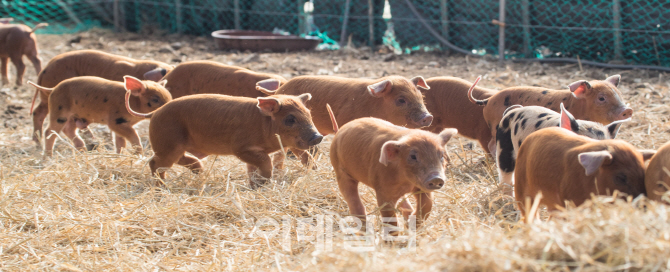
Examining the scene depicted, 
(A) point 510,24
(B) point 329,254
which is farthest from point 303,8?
(B) point 329,254

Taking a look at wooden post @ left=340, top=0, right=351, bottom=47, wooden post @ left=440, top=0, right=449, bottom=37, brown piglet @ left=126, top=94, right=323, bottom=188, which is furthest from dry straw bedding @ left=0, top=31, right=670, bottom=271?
wooden post @ left=340, top=0, right=351, bottom=47

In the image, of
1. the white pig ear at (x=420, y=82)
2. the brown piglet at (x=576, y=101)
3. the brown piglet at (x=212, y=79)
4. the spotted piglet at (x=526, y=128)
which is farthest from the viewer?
the brown piglet at (x=212, y=79)

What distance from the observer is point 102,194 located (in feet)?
14.6

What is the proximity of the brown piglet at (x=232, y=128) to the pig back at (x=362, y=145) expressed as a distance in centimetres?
74

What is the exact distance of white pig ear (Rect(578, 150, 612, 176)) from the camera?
8.69ft

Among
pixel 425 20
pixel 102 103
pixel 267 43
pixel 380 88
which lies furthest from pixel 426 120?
pixel 267 43

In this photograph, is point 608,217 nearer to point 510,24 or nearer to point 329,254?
point 329,254

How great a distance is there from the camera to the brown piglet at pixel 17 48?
9.05 metres

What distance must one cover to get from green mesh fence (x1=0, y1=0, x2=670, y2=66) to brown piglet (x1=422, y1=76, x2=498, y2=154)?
151 inches

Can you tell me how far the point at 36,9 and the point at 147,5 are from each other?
2.66 m

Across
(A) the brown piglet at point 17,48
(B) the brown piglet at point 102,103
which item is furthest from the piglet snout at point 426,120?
(A) the brown piglet at point 17,48

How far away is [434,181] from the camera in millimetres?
2998

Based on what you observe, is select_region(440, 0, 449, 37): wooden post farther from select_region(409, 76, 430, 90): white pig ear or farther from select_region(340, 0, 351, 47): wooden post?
select_region(409, 76, 430, 90): white pig ear

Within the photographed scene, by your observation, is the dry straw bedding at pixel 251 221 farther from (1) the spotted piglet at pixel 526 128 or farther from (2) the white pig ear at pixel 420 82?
(2) the white pig ear at pixel 420 82
